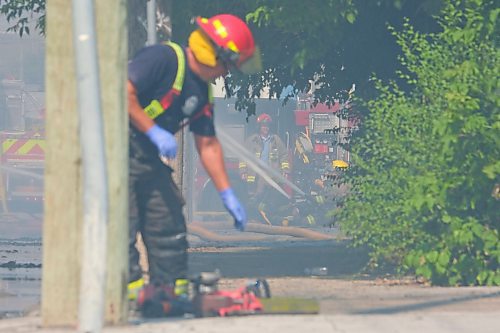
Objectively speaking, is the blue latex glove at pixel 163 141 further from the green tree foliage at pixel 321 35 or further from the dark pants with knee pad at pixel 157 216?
the green tree foliage at pixel 321 35

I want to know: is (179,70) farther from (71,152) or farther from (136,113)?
(71,152)

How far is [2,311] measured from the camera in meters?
9.46

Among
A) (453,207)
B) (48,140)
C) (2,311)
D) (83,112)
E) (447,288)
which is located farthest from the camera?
(453,207)

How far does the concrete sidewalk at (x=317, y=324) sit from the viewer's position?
275 inches

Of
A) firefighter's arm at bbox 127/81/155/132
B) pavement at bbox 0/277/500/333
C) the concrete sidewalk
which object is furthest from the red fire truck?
the concrete sidewalk

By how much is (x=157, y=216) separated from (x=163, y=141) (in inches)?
22.6

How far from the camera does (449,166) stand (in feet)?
37.4

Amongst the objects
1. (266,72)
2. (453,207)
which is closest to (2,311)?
(453,207)

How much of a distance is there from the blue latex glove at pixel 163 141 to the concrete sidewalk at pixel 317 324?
37.0 inches

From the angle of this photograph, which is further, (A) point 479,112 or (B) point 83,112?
(A) point 479,112

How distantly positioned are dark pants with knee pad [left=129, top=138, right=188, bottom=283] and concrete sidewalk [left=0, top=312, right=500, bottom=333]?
707 mm

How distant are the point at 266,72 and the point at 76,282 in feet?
40.4

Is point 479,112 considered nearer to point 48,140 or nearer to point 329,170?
point 48,140

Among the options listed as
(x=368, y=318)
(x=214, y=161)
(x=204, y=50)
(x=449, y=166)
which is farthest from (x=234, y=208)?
(x=449, y=166)
